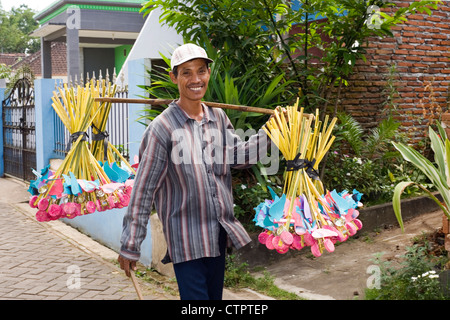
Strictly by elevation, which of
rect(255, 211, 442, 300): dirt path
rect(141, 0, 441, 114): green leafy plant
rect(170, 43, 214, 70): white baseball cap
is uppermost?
rect(141, 0, 441, 114): green leafy plant

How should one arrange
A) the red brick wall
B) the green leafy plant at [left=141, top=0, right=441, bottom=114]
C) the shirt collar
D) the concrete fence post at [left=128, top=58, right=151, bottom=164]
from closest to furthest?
the shirt collar, the green leafy plant at [left=141, top=0, right=441, bottom=114], the concrete fence post at [left=128, top=58, right=151, bottom=164], the red brick wall

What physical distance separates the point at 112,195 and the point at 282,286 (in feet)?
6.83

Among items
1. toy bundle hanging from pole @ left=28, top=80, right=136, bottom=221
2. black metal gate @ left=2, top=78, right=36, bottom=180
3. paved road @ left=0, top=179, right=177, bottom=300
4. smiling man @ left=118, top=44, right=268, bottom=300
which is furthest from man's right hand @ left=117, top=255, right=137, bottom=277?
black metal gate @ left=2, top=78, right=36, bottom=180

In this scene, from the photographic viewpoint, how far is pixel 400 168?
7066 millimetres

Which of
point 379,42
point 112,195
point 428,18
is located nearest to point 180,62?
point 112,195

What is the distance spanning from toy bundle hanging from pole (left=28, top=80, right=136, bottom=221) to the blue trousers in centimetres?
90

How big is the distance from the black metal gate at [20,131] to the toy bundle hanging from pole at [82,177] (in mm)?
7089

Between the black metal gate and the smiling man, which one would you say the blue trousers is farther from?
the black metal gate

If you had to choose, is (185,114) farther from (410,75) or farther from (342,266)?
(410,75)

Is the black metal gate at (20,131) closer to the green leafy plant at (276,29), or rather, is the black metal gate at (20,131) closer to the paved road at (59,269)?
the paved road at (59,269)

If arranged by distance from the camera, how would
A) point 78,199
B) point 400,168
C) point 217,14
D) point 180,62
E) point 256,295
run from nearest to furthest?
point 180,62
point 78,199
point 256,295
point 217,14
point 400,168

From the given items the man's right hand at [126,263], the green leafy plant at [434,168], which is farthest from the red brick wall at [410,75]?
the man's right hand at [126,263]

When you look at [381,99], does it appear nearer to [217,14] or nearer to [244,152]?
[217,14]

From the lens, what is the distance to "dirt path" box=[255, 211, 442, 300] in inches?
188
